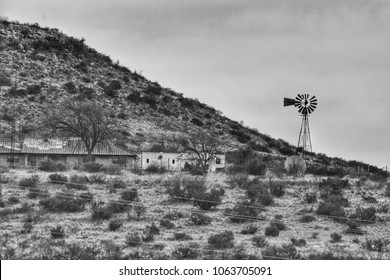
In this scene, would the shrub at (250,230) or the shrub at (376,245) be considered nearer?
the shrub at (376,245)

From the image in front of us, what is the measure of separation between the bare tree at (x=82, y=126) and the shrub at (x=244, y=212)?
29.3 m

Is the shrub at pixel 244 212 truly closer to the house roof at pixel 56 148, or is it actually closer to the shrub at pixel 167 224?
the shrub at pixel 167 224

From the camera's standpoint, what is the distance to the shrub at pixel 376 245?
1225 inches

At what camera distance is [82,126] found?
6762 centimetres

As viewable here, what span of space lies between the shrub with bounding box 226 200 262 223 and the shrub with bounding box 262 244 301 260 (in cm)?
466

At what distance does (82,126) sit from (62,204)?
32.1m

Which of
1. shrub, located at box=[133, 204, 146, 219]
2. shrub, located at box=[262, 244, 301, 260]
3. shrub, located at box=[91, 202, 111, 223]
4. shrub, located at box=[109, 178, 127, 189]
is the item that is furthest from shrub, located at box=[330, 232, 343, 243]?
shrub, located at box=[109, 178, 127, 189]

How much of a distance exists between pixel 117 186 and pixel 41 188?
3830 millimetres

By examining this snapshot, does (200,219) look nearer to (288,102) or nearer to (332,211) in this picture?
(332,211)

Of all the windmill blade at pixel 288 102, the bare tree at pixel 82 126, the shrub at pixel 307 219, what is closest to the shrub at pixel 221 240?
the shrub at pixel 307 219

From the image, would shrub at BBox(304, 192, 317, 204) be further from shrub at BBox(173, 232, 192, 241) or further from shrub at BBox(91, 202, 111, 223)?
shrub at BBox(91, 202, 111, 223)

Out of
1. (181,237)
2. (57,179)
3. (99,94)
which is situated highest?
(99,94)

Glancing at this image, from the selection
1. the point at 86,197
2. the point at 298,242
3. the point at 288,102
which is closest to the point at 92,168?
the point at 86,197
